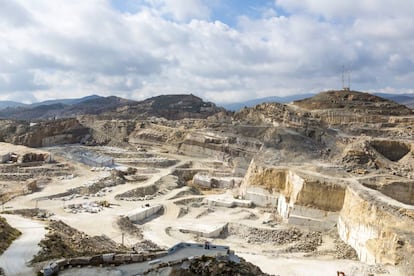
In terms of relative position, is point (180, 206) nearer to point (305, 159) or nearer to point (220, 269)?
point (305, 159)

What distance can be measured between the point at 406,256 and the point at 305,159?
2342cm

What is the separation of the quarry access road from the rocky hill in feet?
188

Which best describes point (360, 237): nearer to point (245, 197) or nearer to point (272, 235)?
point (272, 235)

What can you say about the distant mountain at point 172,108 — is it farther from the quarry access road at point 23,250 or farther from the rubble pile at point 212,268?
the rubble pile at point 212,268

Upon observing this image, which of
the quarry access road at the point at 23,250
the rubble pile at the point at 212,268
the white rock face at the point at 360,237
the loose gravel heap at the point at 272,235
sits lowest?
the loose gravel heap at the point at 272,235

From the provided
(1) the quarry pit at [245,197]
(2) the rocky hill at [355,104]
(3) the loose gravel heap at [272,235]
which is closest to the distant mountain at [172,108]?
(2) the rocky hill at [355,104]

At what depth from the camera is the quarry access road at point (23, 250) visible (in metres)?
16.3

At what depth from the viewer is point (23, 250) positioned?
1864 cm

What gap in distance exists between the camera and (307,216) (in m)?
35.4

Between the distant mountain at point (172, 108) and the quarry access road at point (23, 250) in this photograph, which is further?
the distant mountain at point (172, 108)

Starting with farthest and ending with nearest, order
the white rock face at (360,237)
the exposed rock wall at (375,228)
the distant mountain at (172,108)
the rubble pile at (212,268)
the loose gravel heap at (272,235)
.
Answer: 1. the distant mountain at (172,108)
2. the loose gravel heap at (272,235)
3. the white rock face at (360,237)
4. the exposed rock wall at (375,228)
5. the rubble pile at (212,268)

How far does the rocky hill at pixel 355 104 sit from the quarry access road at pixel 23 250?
57.4 metres

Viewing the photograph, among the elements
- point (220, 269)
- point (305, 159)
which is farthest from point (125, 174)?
point (220, 269)

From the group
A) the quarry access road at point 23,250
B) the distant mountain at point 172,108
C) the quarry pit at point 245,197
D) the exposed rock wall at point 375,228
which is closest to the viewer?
the quarry access road at point 23,250
